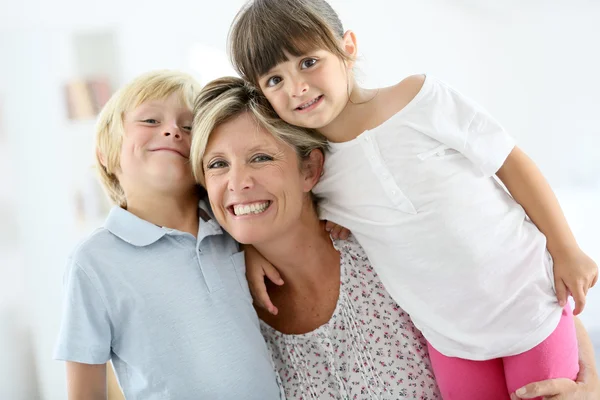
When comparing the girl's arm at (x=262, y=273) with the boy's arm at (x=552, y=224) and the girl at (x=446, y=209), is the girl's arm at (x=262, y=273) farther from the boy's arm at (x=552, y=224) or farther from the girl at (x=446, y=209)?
the boy's arm at (x=552, y=224)

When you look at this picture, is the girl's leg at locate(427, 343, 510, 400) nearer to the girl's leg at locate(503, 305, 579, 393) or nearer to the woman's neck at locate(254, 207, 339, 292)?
the girl's leg at locate(503, 305, 579, 393)

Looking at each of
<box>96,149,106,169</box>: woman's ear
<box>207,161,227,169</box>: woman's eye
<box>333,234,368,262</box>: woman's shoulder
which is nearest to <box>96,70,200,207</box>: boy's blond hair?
<box>96,149,106,169</box>: woman's ear

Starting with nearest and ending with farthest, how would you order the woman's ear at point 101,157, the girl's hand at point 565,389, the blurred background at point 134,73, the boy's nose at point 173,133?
the girl's hand at point 565,389 → the boy's nose at point 173,133 → the woman's ear at point 101,157 → the blurred background at point 134,73

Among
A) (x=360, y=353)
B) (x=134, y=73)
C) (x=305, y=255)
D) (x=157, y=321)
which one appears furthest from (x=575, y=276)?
(x=134, y=73)

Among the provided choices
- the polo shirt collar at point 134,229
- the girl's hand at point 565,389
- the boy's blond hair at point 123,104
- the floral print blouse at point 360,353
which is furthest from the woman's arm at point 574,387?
Result: the boy's blond hair at point 123,104

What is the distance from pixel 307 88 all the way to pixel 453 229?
485 mm

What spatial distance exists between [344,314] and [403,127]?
0.51 metres

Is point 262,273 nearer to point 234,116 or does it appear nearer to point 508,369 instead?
point 234,116

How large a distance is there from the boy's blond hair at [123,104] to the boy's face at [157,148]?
2 cm

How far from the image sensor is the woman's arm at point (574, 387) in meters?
1.47

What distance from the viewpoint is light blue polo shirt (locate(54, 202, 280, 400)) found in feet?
5.00

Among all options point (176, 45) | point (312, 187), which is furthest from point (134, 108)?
point (176, 45)

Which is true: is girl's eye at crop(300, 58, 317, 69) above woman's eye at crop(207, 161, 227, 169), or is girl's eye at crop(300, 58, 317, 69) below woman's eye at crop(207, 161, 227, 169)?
above

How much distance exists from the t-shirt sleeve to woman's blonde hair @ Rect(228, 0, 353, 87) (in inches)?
11.3
